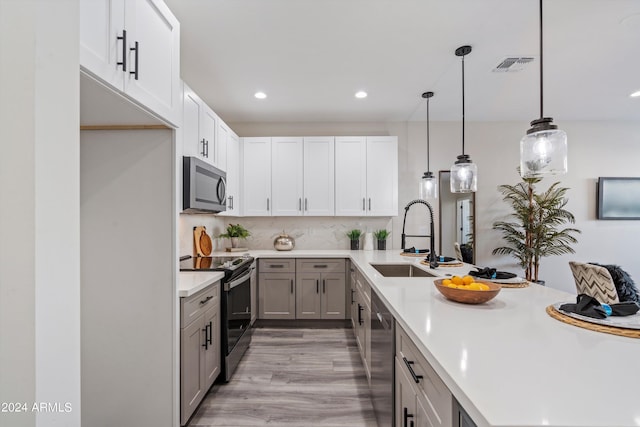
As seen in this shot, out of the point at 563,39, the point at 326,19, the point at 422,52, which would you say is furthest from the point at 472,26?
the point at 326,19

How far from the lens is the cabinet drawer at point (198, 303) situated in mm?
1884

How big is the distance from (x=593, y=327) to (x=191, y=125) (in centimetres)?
279

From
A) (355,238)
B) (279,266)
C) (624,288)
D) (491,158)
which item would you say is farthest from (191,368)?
(491,158)

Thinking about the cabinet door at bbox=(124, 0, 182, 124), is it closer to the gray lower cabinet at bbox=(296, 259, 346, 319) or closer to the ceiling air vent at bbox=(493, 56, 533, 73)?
the gray lower cabinet at bbox=(296, 259, 346, 319)

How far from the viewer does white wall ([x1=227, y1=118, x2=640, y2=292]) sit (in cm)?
451

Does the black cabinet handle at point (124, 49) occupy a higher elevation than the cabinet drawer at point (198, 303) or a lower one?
higher

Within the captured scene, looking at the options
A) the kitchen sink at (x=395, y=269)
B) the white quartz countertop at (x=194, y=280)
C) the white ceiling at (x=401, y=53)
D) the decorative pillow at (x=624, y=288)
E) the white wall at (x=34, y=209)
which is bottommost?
the decorative pillow at (x=624, y=288)

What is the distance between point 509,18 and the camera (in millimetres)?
2152

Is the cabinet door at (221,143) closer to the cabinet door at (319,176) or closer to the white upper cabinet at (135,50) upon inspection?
the cabinet door at (319,176)

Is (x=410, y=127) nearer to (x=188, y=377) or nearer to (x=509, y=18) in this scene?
(x=509, y=18)

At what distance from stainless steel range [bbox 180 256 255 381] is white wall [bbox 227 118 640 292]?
4.98 ft

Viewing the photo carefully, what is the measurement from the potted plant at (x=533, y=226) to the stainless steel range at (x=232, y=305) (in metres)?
3.54

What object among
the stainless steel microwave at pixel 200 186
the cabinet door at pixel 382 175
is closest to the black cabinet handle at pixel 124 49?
the stainless steel microwave at pixel 200 186

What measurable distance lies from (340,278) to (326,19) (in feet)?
9.05
